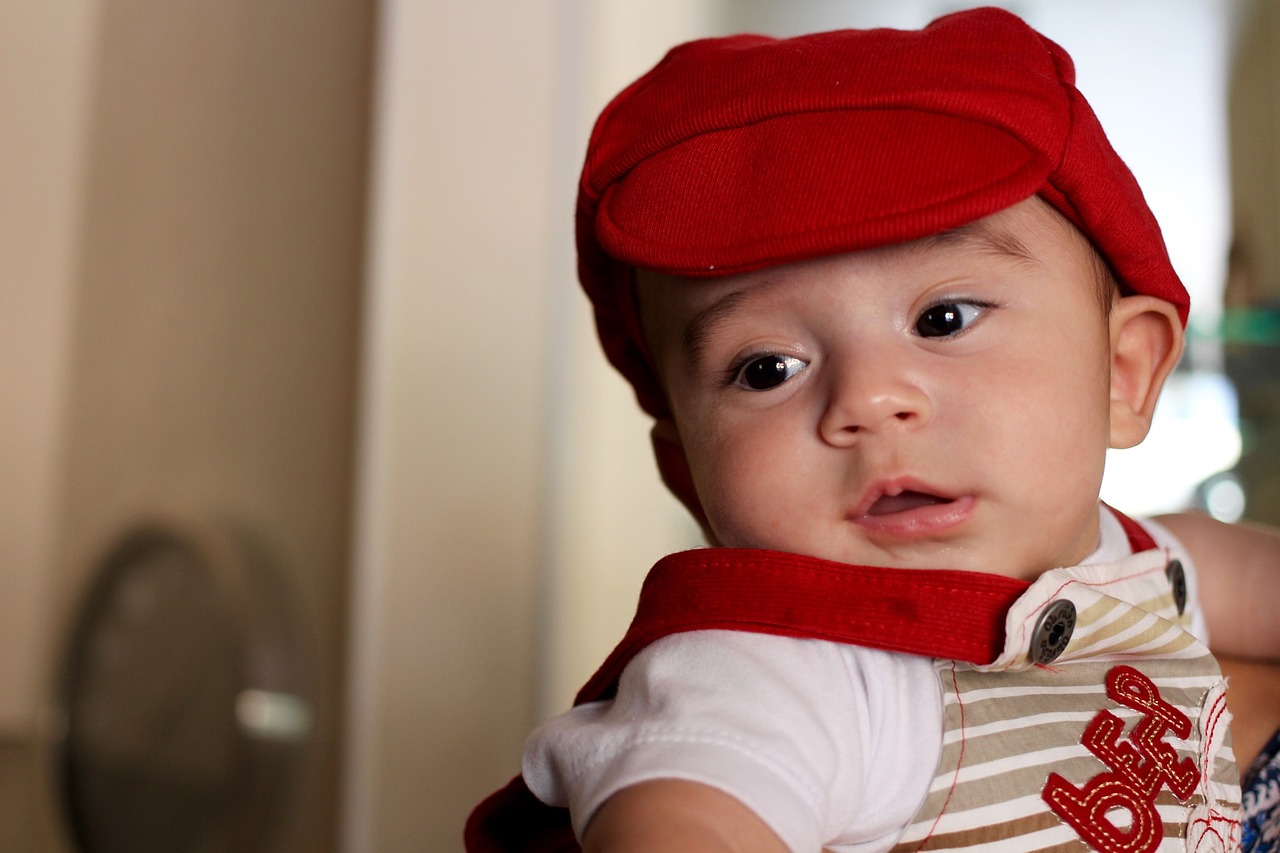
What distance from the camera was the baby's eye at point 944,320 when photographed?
0.58 metres

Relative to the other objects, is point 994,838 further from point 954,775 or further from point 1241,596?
point 1241,596

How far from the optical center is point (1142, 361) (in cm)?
68

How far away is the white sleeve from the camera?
449 mm

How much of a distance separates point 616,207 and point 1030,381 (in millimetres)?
222

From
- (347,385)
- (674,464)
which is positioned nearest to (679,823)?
(674,464)

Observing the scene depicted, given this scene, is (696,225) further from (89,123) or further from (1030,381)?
(89,123)

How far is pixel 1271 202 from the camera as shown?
4.48ft

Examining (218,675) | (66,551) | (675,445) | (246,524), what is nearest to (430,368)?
(246,524)

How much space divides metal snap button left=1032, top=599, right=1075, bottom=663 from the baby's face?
0.12 ft

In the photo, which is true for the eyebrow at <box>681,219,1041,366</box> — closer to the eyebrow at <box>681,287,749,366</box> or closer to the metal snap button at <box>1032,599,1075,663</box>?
the eyebrow at <box>681,287,749,366</box>

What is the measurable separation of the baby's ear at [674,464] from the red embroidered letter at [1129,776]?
0.93 ft

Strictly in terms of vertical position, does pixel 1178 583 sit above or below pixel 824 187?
below

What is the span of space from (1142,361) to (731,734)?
1.20ft

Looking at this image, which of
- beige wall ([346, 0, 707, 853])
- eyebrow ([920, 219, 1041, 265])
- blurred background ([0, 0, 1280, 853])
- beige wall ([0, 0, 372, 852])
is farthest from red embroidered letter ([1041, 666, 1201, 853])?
beige wall ([0, 0, 372, 852])
